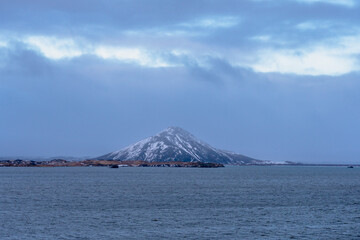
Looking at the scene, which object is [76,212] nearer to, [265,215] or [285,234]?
[265,215]

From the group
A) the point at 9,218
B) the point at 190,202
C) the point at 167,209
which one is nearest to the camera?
the point at 9,218

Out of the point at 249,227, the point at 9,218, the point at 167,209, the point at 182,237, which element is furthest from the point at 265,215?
the point at 9,218

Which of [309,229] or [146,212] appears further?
Result: [146,212]

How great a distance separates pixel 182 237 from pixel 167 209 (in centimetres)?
2284

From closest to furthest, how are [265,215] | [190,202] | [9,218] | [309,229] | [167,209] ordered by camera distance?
[309,229]
[9,218]
[265,215]
[167,209]
[190,202]

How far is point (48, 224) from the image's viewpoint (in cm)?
5628

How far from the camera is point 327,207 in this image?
76250 mm

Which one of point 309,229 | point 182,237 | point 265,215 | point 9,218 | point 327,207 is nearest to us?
point 182,237

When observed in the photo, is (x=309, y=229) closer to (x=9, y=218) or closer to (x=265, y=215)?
(x=265, y=215)

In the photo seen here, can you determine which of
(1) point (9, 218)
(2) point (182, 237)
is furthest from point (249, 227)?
(1) point (9, 218)

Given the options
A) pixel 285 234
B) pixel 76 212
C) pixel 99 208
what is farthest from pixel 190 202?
pixel 285 234

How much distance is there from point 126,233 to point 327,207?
39289 millimetres

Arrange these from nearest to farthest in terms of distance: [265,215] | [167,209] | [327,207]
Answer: [265,215], [167,209], [327,207]

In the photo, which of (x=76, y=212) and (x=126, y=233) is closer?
(x=126, y=233)
